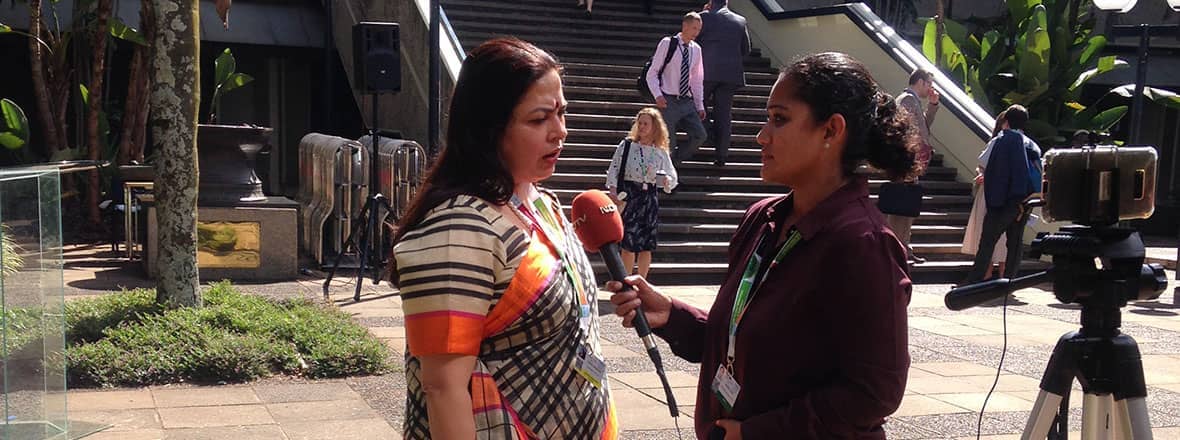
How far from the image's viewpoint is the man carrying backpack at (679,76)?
12.1 m

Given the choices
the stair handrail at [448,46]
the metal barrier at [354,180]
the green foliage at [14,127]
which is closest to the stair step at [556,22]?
the stair handrail at [448,46]

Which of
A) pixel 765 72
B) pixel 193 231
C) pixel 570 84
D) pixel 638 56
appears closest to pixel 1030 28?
pixel 765 72

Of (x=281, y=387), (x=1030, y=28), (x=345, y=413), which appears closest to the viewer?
(x=345, y=413)

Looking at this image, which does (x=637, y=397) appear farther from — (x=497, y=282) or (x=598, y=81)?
(x=598, y=81)

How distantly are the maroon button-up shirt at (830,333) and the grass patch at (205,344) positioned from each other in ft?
16.2

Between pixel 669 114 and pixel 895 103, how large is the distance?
980 centimetres

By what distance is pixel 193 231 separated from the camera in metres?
7.76

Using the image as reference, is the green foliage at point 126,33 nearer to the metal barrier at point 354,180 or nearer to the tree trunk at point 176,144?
the metal barrier at point 354,180

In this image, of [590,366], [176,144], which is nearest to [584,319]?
[590,366]

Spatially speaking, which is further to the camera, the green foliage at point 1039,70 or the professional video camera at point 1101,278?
the green foliage at point 1039,70

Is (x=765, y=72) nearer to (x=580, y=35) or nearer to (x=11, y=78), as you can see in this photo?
(x=580, y=35)

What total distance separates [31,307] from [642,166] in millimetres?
5752

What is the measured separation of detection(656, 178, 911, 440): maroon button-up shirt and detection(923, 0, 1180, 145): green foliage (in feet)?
49.9

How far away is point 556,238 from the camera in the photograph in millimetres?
2537
